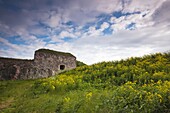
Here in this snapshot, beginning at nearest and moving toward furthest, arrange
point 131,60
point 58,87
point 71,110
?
point 71,110
point 58,87
point 131,60

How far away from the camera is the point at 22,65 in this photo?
25156 millimetres

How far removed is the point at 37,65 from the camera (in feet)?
86.9

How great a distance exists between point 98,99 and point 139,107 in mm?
2199

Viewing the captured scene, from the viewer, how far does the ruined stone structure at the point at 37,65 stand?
23922 mm

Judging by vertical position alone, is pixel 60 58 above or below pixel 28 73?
above

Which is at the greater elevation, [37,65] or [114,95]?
[37,65]

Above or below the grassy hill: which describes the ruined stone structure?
above

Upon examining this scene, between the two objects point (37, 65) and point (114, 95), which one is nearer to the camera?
point (114, 95)

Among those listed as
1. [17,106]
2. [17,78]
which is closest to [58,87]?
[17,106]

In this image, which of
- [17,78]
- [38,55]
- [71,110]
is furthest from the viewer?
[38,55]

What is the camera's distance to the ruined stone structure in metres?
23.9

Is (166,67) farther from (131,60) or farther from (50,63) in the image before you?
(50,63)

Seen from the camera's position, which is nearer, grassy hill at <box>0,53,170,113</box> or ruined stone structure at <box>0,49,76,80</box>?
grassy hill at <box>0,53,170,113</box>

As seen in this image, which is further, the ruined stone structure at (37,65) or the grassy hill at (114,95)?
the ruined stone structure at (37,65)
